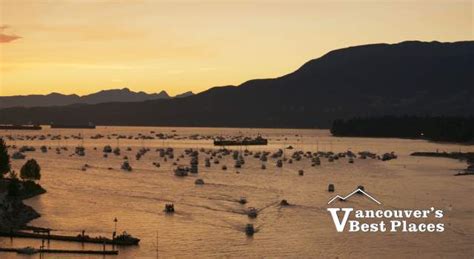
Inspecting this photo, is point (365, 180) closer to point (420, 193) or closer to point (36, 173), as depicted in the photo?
point (420, 193)

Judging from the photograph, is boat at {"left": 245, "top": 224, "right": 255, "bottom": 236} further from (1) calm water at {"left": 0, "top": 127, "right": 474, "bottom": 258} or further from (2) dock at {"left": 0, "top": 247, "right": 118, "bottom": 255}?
(2) dock at {"left": 0, "top": 247, "right": 118, "bottom": 255}

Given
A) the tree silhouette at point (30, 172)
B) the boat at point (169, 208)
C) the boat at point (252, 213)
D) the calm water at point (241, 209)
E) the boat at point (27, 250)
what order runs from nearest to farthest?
the boat at point (27, 250)
the calm water at point (241, 209)
the boat at point (252, 213)
the boat at point (169, 208)
the tree silhouette at point (30, 172)

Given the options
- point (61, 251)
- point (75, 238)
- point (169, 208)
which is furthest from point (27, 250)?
point (169, 208)

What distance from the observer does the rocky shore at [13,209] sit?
28.0 metres

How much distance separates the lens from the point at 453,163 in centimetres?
6938

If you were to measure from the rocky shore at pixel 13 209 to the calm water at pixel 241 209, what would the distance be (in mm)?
613

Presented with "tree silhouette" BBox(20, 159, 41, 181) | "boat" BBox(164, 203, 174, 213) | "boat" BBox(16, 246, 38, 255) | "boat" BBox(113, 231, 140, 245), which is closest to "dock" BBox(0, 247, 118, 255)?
"boat" BBox(16, 246, 38, 255)

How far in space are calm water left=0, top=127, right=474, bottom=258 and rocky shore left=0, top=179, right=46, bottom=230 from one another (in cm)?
61

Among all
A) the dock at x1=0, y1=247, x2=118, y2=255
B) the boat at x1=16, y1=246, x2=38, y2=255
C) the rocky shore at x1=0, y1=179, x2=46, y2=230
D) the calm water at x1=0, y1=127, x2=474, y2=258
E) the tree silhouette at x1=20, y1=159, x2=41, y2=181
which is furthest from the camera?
the tree silhouette at x1=20, y1=159, x2=41, y2=181

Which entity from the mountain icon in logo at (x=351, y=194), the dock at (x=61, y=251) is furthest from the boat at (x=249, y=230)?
the mountain icon in logo at (x=351, y=194)

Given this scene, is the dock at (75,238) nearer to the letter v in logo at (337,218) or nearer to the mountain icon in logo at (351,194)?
the letter v in logo at (337,218)

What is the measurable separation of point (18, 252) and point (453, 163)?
2097 inches

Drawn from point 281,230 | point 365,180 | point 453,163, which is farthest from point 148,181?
point 453,163

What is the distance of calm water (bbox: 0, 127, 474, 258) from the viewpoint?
25891mm
